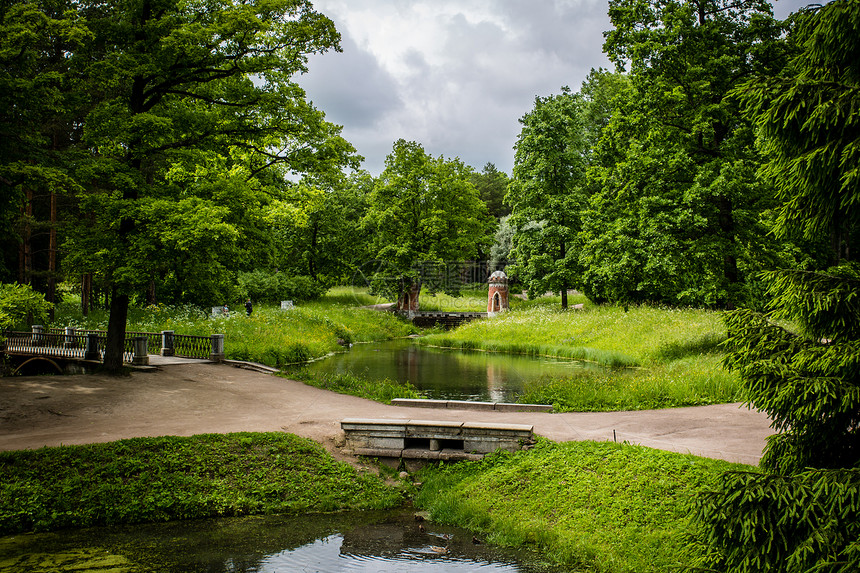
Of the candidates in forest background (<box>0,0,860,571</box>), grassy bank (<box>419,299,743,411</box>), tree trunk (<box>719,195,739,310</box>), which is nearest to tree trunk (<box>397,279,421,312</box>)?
grassy bank (<box>419,299,743,411</box>)

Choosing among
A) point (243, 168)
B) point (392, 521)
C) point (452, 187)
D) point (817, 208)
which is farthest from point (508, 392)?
point (452, 187)

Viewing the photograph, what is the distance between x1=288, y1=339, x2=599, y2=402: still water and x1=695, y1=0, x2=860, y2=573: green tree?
11.6m

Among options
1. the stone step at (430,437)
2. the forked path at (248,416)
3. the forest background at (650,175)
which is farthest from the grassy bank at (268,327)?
the stone step at (430,437)

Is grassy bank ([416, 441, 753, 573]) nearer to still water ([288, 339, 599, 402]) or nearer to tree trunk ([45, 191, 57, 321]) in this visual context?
still water ([288, 339, 599, 402])

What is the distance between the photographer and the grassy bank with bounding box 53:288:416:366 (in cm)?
2536

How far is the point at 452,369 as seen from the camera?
24.2 m

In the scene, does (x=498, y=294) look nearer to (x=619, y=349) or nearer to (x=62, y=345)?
(x=619, y=349)

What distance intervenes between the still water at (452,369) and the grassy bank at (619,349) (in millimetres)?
1307

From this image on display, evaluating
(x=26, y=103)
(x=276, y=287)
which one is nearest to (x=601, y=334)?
(x=26, y=103)

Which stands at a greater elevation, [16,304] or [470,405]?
[16,304]

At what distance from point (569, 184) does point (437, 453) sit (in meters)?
33.2

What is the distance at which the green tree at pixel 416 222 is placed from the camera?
46219 millimetres

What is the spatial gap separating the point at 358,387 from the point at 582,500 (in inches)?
392

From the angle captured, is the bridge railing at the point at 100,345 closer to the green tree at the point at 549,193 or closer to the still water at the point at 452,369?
the still water at the point at 452,369
